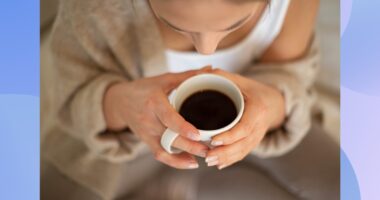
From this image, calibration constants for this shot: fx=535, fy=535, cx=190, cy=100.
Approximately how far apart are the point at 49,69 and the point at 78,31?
63 millimetres

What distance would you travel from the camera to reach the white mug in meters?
0.55

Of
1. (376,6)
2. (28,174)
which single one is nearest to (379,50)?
(376,6)

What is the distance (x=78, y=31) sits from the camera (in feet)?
1.97

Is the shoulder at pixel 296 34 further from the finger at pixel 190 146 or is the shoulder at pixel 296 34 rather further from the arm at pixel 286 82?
the finger at pixel 190 146

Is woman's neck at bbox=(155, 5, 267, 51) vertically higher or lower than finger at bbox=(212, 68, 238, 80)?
higher

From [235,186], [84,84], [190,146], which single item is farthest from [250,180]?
[84,84]

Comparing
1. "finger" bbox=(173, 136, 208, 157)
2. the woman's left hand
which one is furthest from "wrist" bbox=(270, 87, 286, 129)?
"finger" bbox=(173, 136, 208, 157)

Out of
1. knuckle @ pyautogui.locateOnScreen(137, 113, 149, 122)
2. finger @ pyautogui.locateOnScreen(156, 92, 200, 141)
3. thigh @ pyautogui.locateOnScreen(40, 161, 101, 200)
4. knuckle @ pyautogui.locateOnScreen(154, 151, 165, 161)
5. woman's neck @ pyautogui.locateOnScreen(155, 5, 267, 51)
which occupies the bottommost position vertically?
thigh @ pyautogui.locateOnScreen(40, 161, 101, 200)

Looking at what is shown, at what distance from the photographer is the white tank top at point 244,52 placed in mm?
613

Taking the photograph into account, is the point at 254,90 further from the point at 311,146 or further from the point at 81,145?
the point at 81,145

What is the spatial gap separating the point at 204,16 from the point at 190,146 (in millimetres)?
135

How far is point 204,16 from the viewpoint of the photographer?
0.55 metres

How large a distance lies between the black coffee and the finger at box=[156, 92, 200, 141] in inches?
0.6

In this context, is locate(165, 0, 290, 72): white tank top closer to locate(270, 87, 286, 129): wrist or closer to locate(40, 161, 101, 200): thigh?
locate(270, 87, 286, 129): wrist
